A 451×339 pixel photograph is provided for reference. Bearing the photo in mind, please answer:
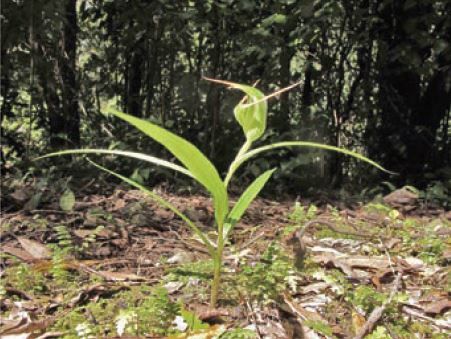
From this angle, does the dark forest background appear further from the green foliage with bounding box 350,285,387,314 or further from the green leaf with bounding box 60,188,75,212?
the green foliage with bounding box 350,285,387,314

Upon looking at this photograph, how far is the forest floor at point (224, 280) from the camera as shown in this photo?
1557 millimetres

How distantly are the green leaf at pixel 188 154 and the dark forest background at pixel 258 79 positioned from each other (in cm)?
245

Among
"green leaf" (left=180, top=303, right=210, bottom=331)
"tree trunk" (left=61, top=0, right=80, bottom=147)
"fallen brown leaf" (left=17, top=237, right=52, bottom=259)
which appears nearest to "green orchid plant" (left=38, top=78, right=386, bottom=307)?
"green leaf" (left=180, top=303, right=210, bottom=331)

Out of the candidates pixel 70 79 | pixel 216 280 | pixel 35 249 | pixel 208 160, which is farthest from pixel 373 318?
pixel 70 79

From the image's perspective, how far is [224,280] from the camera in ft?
5.90

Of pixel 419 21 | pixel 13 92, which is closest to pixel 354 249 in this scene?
pixel 419 21

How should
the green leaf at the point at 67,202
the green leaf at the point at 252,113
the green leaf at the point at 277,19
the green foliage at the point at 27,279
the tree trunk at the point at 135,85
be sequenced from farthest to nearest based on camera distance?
the tree trunk at the point at 135,85, the green leaf at the point at 277,19, the green leaf at the point at 67,202, the green foliage at the point at 27,279, the green leaf at the point at 252,113

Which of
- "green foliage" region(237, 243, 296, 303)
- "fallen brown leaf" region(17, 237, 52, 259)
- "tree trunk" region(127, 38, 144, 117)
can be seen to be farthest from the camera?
"tree trunk" region(127, 38, 144, 117)

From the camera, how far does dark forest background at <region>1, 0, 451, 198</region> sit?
414 cm

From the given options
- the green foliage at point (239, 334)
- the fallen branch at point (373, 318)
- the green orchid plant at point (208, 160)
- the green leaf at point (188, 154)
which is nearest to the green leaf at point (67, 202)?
the green orchid plant at point (208, 160)

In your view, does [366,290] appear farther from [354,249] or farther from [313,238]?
[313,238]

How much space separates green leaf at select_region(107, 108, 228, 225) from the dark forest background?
2446mm

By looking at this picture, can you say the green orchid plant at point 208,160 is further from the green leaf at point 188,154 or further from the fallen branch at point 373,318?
the fallen branch at point 373,318

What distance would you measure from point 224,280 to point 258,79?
282cm
